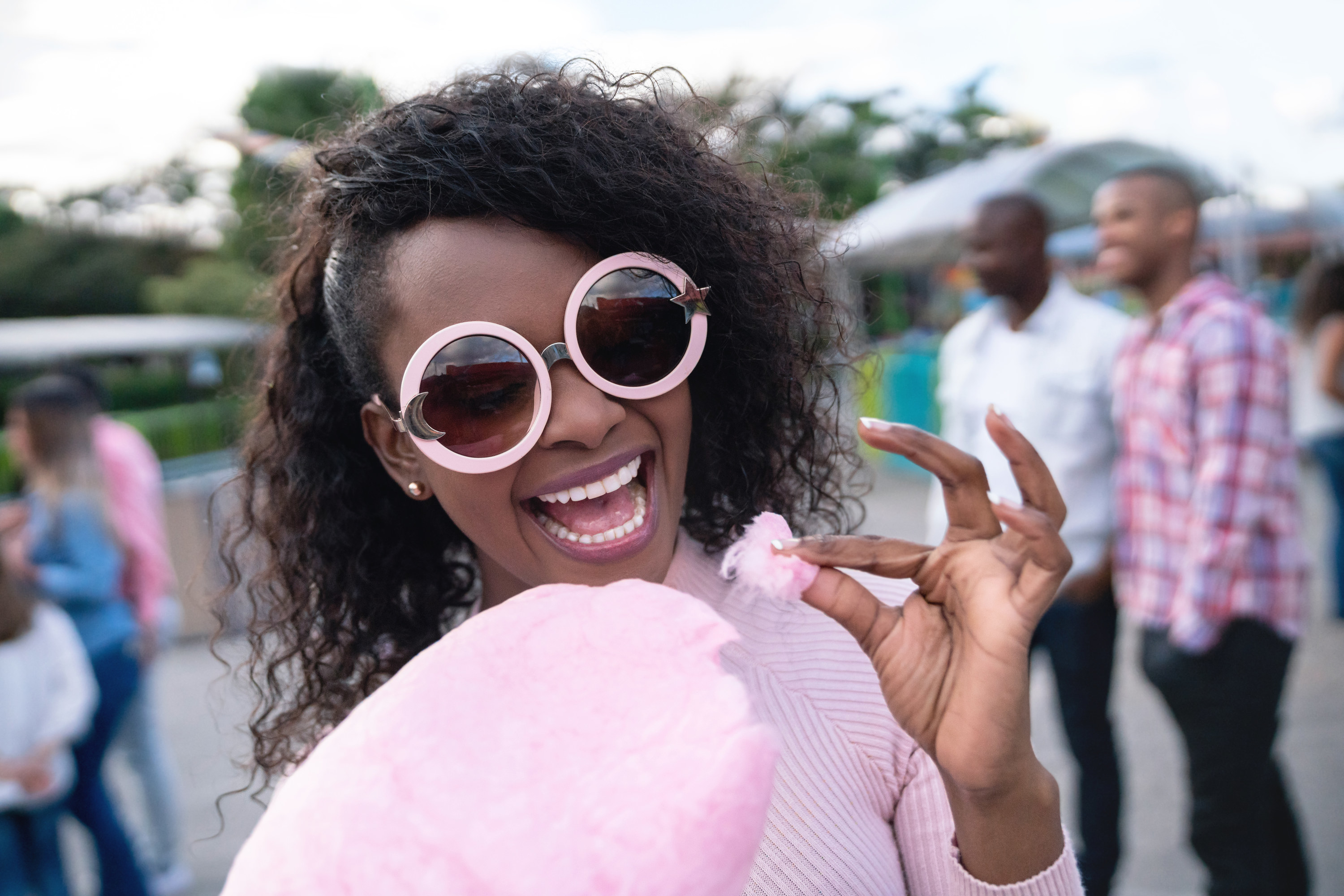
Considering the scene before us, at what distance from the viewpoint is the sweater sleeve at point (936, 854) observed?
1067 mm

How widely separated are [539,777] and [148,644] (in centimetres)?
333

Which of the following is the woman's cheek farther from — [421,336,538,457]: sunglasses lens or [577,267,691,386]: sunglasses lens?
[577,267,691,386]: sunglasses lens

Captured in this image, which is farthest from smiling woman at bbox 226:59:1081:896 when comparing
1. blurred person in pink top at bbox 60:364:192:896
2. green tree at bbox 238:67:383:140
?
green tree at bbox 238:67:383:140

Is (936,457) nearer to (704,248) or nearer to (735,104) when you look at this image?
(704,248)

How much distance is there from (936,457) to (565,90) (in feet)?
2.12

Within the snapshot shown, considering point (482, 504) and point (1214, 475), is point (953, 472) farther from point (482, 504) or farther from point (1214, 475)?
point (1214, 475)

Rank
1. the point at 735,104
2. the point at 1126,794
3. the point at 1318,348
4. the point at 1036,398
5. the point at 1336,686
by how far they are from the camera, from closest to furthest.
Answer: the point at 735,104, the point at 1036,398, the point at 1126,794, the point at 1336,686, the point at 1318,348

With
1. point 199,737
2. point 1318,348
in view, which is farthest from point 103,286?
point 1318,348

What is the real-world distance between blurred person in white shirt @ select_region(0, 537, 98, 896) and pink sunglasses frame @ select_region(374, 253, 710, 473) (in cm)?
263

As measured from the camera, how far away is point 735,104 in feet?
5.00

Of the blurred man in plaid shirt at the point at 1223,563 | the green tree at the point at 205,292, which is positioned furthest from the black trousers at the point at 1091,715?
the green tree at the point at 205,292

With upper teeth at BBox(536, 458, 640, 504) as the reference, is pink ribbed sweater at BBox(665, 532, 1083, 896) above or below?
below

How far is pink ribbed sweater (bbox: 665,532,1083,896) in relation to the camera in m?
1.10

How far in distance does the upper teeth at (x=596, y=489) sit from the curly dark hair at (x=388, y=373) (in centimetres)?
23
